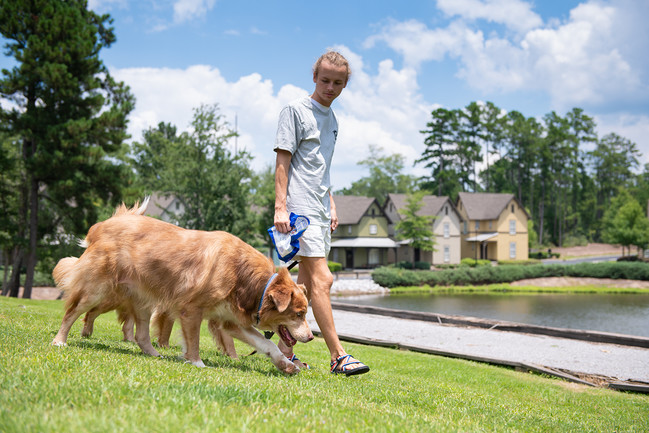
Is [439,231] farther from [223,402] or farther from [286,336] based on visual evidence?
[223,402]

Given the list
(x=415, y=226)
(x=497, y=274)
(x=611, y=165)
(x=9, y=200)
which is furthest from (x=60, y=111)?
(x=611, y=165)

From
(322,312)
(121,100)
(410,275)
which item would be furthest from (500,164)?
(322,312)

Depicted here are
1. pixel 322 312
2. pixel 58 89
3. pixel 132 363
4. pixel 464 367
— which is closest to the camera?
pixel 132 363

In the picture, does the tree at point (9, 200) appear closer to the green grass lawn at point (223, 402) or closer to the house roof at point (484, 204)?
the green grass lawn at point (223, 402)

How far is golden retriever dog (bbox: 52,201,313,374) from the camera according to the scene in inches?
193

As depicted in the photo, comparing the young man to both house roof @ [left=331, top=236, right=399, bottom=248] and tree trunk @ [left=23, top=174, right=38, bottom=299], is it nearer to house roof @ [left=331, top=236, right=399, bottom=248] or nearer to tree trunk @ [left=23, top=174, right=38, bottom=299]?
tree trunk @ [left=23, top=174, right=38, bottom=299]

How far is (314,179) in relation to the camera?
18.0ft

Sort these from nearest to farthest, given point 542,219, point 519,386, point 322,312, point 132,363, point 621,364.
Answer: point 132,363 < point 322,312 < point 519,386 < point 621,364 < point 542,219

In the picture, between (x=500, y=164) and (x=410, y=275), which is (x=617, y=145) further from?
(x=410, y=275)

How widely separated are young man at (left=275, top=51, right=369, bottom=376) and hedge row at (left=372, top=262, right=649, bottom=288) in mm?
36418

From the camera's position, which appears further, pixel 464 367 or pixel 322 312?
pixel 464 367

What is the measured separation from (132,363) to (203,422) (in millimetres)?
1969

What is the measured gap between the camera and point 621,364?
32.1ft

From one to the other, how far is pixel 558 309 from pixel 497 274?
56.9ft
